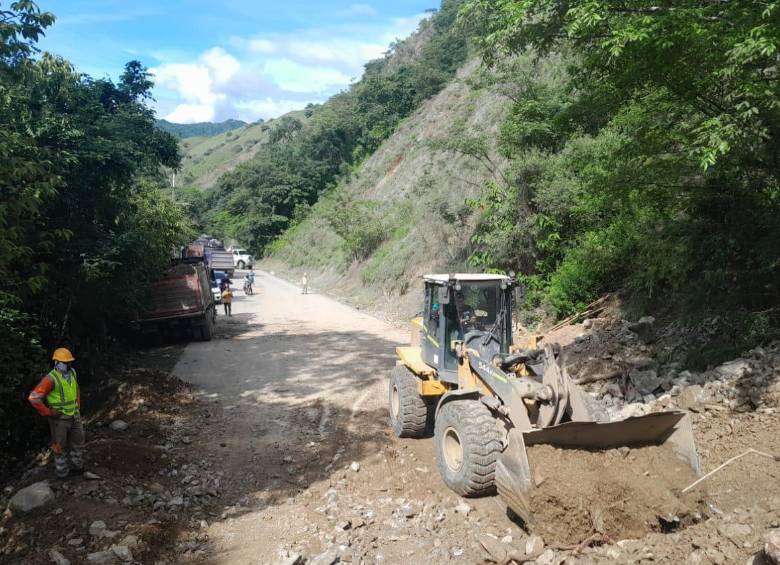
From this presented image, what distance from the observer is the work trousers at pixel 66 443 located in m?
6.32

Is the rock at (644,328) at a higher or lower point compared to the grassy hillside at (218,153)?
lower

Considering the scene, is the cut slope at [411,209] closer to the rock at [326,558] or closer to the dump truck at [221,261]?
the dump truck at [221,261]

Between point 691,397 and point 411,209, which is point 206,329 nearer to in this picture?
point 691,397

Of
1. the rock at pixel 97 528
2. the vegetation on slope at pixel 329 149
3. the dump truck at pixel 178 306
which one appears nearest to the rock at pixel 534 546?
the rock at pixel 97 528

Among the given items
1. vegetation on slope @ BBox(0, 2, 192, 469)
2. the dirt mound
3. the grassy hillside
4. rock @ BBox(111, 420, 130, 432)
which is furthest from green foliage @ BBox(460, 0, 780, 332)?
the grassy hillside

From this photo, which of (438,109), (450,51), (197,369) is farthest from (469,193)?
(450,51)

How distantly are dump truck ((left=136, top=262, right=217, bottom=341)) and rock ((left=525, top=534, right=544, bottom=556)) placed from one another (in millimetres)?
12715

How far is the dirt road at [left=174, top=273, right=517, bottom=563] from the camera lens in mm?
5430

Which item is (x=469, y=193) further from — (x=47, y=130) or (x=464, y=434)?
(x=464, y=434)

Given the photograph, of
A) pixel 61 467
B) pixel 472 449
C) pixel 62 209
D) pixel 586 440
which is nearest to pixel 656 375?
pixel 586 440

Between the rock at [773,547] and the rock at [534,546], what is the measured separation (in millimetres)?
1590

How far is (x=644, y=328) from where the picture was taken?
34.8ft

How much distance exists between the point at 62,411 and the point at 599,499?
18.8 ft

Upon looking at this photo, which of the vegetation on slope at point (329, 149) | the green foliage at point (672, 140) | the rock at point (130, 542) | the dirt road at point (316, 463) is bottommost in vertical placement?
the dirt road at point (316, 463)
